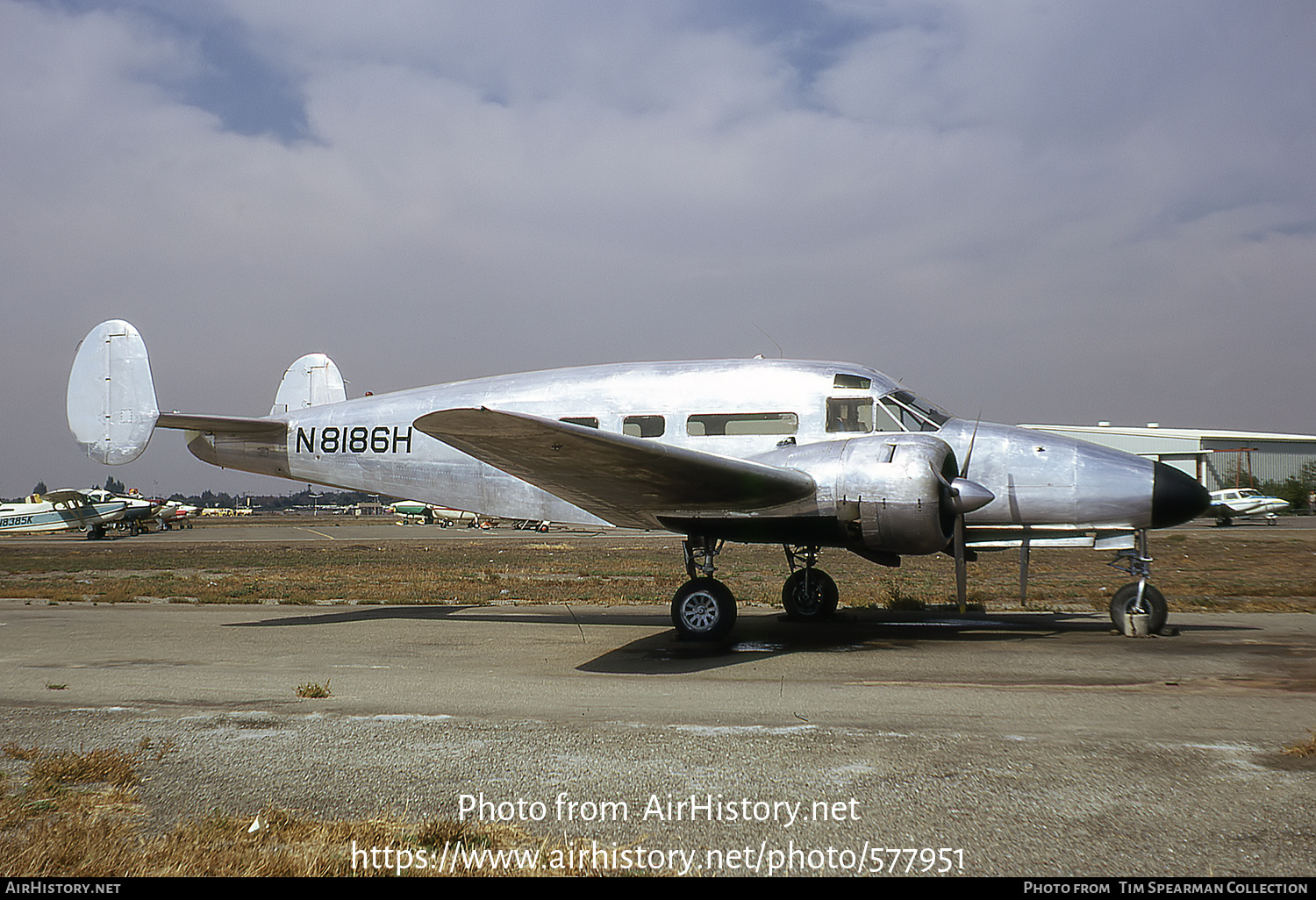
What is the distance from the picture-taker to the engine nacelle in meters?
8.98

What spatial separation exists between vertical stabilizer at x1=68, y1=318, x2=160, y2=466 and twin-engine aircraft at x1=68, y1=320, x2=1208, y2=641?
1.1 inches

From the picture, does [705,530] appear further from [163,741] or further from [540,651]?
[163,741]

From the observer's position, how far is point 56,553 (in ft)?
116

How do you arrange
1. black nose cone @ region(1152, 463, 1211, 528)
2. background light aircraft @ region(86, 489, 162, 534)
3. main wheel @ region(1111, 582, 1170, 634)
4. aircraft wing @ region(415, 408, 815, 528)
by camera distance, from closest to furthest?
1. aircraft wing @ region(415, 408, 815, 528)
2. black nose cone @ region(1152, 463, 1211, 528)
3. main wheel @ region(1111, 582, 1170, 634)
4. background light aircraft @ region(86, 489, 162, 534)

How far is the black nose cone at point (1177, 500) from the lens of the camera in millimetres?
9859

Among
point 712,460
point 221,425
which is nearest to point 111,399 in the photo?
point 221,425

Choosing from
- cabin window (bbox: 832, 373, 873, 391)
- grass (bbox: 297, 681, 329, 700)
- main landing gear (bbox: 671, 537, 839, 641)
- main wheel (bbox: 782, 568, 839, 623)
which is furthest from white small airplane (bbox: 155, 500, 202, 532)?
cabin window (bbox: 832, 373, 873, 391)

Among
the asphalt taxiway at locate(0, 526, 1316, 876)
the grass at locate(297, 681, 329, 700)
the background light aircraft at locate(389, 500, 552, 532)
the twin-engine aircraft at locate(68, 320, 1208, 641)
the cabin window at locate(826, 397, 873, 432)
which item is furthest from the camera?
the background light aircraft at locate(389, 500, 552, 532)

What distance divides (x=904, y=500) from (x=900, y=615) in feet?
16.1

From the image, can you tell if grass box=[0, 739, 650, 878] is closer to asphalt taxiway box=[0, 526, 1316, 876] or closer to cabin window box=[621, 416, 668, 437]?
asphalt taxiway box=[0, 526, 1316, 876]

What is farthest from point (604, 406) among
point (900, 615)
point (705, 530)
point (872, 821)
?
point (872, 821)

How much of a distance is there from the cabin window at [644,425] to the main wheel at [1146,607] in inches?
243

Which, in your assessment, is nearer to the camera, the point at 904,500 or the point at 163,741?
the point at 163,741

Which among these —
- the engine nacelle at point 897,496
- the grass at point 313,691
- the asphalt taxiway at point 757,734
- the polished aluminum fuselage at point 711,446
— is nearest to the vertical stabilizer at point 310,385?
the polished aluminum fuselage at point 711,446
